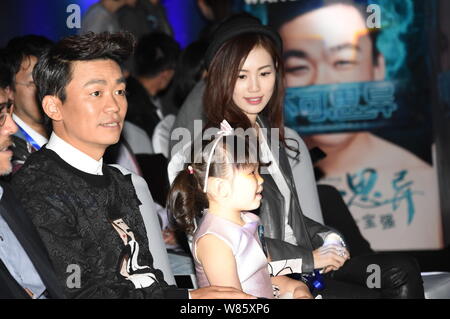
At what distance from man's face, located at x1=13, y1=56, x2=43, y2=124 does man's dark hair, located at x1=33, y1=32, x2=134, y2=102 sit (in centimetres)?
110

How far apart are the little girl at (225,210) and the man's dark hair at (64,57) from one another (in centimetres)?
50

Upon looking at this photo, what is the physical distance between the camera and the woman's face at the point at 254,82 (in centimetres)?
335

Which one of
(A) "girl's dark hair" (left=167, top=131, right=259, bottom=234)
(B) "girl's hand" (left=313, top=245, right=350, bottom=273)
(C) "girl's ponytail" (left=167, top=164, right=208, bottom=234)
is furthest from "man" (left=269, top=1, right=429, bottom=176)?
(C) "girl's ponytail" (left=167, top=164, right=208, bottom=234)

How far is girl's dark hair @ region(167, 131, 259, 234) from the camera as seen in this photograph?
280 centimetres

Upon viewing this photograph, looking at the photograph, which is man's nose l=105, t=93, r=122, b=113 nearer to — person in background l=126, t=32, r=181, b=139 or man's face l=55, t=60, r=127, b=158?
man's face l=55, t=60, r=127, b=158

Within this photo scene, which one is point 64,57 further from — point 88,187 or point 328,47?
point 328,47

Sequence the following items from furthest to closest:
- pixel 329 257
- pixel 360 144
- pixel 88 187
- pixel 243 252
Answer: pixel 360 144 < pixel 329 257 < pixel 243 252 < pixel 88 187

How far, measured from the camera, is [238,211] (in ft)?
9.40

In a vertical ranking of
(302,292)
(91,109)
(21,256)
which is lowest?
(302,292)

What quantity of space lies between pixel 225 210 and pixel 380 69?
371cm

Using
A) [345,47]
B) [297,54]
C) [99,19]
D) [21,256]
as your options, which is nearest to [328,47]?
[345,47]

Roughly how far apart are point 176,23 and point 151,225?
4.67 meters

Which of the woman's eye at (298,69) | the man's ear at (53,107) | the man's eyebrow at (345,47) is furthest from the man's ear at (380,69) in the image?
the man's ear at (53,107)

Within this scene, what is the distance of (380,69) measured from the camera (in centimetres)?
625
